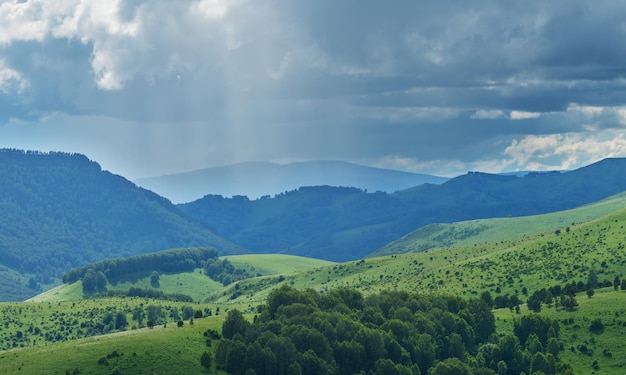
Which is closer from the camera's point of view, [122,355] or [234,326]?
[122,355]

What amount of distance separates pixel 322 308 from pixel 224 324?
3223cm

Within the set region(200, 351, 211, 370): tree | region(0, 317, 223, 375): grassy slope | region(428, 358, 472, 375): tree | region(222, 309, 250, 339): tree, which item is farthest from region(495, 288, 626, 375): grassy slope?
region(0, 317, 223, 375): grassy slope

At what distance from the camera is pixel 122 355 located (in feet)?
522

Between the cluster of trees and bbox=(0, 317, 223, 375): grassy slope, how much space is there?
7.42 meters

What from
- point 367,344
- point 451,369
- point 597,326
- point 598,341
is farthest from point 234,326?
point 597,326

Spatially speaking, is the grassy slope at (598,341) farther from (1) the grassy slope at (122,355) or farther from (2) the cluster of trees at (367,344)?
(1) the grassy slope at (122,355)

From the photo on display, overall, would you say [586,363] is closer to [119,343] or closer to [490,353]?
[490,353]

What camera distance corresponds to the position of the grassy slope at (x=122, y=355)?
15412 cm

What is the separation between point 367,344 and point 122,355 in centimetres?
5450

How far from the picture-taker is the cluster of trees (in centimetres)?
16375

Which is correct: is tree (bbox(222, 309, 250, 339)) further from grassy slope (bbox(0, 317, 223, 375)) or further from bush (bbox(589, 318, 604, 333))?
bush (bbox(589, 318, 604, 333))

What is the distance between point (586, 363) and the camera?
591 ft

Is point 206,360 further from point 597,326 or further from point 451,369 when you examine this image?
point 597,326

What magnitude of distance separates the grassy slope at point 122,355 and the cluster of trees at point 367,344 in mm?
7419
